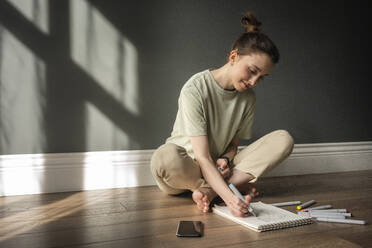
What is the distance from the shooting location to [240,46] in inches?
57.6

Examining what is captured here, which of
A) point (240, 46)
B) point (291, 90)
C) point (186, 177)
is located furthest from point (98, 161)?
point (291, 90)

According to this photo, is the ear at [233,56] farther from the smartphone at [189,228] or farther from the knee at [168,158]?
the smartphone at [189,228]

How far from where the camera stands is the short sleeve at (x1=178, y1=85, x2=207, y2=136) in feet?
4.71

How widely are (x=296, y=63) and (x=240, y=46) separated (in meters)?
1.06

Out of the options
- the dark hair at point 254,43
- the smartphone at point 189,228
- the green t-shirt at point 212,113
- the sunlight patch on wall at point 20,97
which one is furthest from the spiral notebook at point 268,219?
the sunlight patch on wall at point 20,97

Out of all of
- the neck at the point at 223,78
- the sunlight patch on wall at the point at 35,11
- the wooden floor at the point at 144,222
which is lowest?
the wooden floor at the point at 144,222

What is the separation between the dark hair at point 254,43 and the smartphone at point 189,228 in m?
0.71

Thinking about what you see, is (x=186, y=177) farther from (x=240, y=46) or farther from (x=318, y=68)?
(x=318, y=68)

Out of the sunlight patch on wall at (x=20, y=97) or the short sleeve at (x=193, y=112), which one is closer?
the short sleeve at (x=193, y=112)

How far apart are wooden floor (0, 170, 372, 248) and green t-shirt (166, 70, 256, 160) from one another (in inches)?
11.9

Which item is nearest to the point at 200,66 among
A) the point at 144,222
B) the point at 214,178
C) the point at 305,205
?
the point at 214,178

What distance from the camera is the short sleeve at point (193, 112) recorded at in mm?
1435

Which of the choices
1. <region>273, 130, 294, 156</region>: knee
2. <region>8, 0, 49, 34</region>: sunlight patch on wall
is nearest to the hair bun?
<region>273, 130, 294, 156</region>: knee

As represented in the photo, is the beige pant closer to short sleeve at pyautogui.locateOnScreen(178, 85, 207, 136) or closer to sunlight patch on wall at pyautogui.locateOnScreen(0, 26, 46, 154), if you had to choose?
short sleeve at pyautogui.locateOnScreen(178, 85, 207, 136)
